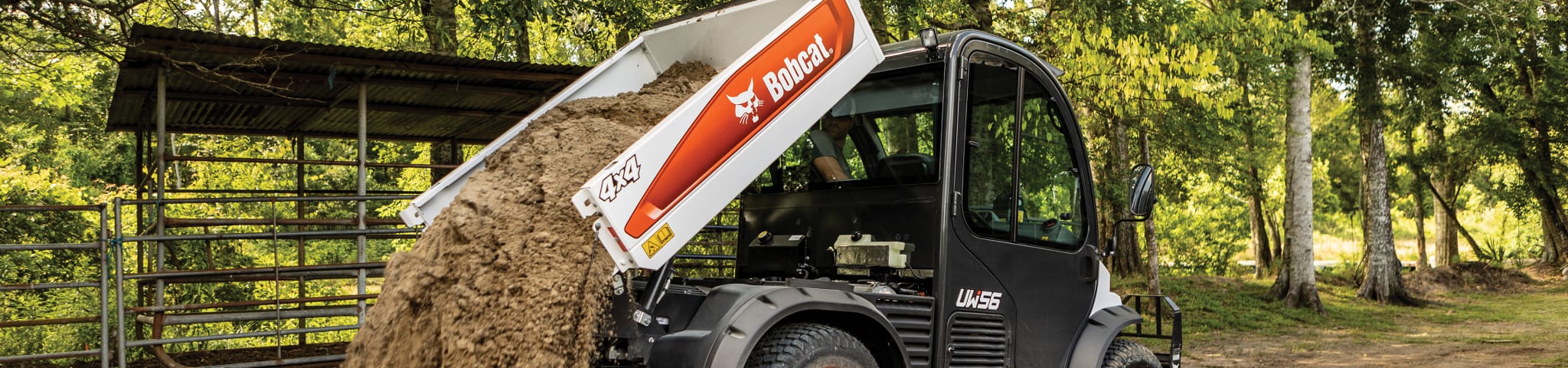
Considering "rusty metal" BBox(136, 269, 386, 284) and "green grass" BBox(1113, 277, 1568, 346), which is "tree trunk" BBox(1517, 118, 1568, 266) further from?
"rusty metal" BBox(136, 269, 386, 284)

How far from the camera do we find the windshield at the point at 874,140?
5.05m

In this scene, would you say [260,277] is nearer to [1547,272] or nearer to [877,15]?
[877,15]

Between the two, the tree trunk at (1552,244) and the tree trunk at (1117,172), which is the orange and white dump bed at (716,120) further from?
the tree trunk at (1552,244)

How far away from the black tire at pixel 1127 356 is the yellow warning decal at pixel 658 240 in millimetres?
2912

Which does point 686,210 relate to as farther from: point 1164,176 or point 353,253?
point 353,253

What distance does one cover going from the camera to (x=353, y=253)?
2669 cm

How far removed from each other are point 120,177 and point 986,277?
2275cm

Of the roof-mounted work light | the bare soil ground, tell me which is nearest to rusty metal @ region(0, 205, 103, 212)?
the roof-mounted work light

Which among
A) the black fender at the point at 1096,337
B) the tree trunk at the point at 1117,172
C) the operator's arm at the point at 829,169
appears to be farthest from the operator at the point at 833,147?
the tree trunk at the point at 1117,172

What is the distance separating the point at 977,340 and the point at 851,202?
0.86m

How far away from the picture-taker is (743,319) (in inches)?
157

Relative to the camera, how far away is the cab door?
4.98m

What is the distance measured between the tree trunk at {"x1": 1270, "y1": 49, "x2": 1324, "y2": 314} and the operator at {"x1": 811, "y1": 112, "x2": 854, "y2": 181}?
13966 mm

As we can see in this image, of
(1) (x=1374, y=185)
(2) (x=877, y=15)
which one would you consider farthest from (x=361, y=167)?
(1) (x=1374, y=185)
